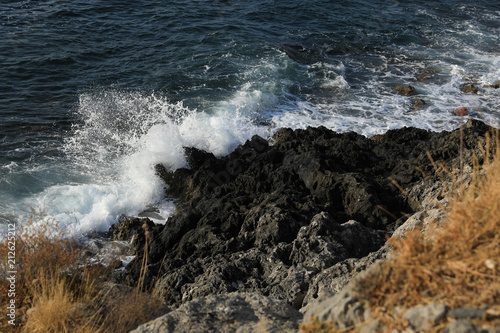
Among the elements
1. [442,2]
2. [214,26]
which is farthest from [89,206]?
[442,2]

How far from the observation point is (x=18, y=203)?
1090 cm

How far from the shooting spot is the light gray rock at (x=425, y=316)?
9.94 ft

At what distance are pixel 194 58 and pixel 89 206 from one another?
10.4 metres

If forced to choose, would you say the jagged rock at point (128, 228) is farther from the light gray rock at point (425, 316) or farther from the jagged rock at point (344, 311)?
the light gray rock at point (425, 316)

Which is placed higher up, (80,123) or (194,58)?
(194,58)

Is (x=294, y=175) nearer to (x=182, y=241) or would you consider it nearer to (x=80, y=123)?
(x=182, y=241)

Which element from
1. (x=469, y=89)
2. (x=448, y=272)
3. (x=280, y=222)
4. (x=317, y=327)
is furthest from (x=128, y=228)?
(x=469, y=89)

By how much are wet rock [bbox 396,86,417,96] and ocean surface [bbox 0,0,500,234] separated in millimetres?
453

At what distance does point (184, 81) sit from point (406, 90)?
9.06m

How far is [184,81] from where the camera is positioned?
693 inches

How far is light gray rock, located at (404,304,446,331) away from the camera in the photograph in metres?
3.03

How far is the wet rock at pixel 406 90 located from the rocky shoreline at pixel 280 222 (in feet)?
18.0

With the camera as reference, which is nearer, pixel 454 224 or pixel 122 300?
Result: pixel 454 224

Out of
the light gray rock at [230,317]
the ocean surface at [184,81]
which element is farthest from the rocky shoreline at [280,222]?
the ocean surface at [184,81]
